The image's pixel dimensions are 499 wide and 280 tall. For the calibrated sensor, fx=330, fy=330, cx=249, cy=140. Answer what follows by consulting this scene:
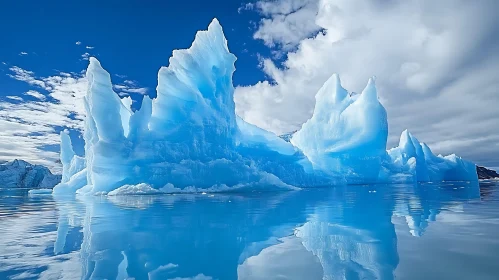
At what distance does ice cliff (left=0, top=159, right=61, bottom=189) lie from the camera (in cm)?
6056

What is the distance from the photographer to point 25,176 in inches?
2432

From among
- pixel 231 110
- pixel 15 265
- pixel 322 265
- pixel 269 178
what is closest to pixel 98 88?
pixel 231 110

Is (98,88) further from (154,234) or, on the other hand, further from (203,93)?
(154,234)

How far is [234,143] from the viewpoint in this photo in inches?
822

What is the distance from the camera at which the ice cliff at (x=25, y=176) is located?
199 ft

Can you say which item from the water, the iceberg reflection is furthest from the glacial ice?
the water

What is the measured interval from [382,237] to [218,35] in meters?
18.6

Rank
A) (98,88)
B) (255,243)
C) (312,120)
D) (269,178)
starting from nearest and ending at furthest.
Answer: (255,243), (98,88), (269,178), (312,120)

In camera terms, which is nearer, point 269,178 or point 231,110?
point 269,178

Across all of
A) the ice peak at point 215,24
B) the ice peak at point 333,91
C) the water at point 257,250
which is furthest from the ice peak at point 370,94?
the water at point 257,250

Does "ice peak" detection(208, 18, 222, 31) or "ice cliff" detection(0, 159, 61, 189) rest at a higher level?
"ice peak" detection(208, 18, 222, 31)

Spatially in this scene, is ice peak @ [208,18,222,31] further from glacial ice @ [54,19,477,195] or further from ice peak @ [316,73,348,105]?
ice peak @ [316,73,348,105]

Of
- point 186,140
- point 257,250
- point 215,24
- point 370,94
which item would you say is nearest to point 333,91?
point 370,94

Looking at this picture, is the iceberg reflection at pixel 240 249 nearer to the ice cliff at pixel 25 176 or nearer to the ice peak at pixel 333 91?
the ice peak at pixel 333 91
